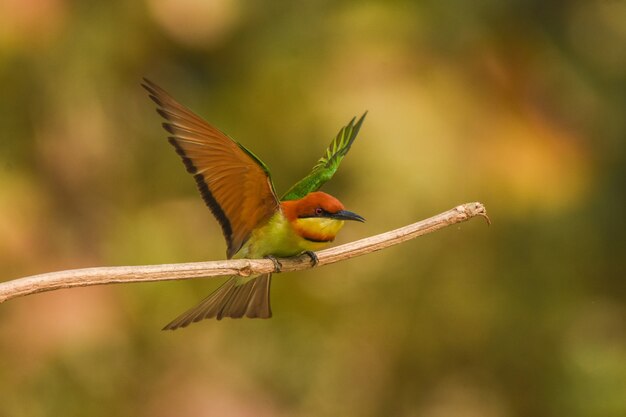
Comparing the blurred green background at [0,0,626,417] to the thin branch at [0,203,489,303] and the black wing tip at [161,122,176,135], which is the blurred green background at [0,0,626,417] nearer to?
the thin branch at [0,203,489,303]

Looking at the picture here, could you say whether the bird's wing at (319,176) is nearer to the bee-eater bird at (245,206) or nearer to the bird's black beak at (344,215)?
the bee-eater bird at (245,206)

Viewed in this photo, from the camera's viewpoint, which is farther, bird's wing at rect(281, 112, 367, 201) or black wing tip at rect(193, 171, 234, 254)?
bird's wing at rect(281, 112, 367, 201)

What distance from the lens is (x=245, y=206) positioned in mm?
1585

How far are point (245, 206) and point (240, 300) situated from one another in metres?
0.24

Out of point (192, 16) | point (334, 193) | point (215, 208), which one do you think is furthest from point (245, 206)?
point (192, 16)

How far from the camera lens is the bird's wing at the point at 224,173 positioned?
1394 mm

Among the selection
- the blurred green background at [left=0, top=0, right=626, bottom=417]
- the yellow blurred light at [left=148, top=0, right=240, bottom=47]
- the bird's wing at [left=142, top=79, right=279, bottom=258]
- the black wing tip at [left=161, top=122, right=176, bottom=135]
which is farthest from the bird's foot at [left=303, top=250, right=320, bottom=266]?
the yellow blurred light at [left=148, top=0, right=240, bottom=47]

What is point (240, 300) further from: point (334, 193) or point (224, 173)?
point (334, 193)

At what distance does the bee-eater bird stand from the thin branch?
0.05 metres

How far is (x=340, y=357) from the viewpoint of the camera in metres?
3.40

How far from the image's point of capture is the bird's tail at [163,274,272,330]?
1673 mm

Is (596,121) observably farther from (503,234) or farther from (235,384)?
(235,384)

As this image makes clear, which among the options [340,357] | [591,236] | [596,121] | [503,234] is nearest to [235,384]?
[340,357]

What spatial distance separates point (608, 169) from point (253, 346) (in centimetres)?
152
